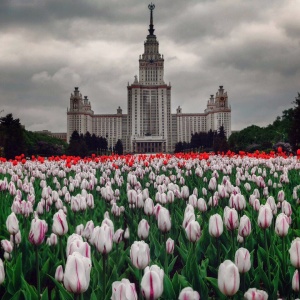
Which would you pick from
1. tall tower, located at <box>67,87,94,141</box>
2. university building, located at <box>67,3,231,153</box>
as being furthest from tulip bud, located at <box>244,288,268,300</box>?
tall tower, located at <box>67,87,94,141</box>

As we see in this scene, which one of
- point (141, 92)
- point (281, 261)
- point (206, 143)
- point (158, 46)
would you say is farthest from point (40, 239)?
point (158, 46)

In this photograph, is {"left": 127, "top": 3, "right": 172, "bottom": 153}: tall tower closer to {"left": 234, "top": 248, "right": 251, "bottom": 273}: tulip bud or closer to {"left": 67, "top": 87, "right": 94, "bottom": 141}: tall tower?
{"left": 67, "top": 87, "right": 94, "bottom": 141}: tall tower

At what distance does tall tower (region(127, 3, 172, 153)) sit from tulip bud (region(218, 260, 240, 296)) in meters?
148

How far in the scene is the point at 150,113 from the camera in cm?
15438

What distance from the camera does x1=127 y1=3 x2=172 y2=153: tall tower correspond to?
152 meters

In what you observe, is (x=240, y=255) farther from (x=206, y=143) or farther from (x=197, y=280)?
(x=206, y=143)

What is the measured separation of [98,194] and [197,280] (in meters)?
3.79

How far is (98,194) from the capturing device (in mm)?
5941

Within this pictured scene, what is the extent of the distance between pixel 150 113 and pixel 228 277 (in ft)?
504

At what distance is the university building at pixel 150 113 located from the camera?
152000 millimetres

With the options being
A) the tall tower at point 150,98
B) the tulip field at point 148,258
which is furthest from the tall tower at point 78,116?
the tulip field at point 148,258

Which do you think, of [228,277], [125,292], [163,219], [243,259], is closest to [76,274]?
[125,292]

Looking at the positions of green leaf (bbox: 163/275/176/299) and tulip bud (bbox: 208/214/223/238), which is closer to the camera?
green leaf (bbox: 163/275/176/299)

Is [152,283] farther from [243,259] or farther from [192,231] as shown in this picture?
[192,231]
